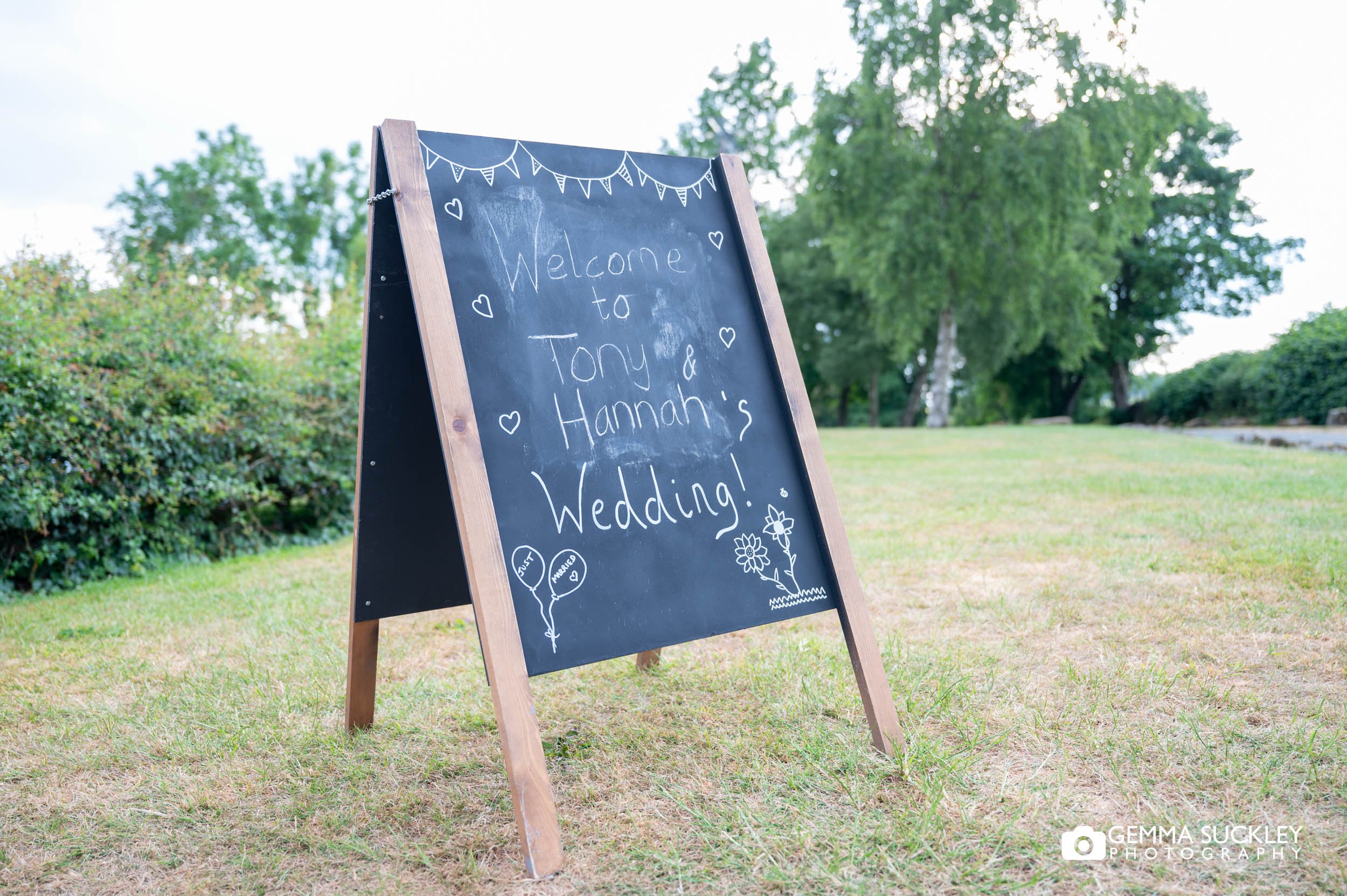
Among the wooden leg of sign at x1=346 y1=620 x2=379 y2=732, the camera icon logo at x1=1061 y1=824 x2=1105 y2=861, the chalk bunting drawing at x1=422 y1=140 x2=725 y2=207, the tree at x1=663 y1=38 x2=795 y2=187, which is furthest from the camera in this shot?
the tree at x1=663 y1=38 x2=795 y2=187

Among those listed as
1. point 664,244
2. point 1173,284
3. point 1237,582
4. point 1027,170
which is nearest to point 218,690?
point 664,244

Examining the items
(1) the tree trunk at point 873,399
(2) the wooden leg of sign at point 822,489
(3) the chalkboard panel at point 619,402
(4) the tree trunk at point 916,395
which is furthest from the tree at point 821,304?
(3) the chalkboard panel at point 619,402

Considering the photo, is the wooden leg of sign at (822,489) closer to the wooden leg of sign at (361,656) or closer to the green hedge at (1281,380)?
the wooden leg of sign at (361,656)

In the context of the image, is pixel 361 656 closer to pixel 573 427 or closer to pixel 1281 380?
pixel 573 427

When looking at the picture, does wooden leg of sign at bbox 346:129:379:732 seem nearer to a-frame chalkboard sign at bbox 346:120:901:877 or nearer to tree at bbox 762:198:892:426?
a-frame chalkboard sign at bbox 346:120:901:877

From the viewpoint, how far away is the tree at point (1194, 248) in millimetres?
27922

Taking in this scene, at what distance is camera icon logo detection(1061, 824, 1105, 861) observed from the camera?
1.70m

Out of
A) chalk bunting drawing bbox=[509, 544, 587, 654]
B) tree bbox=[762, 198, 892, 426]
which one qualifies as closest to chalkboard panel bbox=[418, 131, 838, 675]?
chalk bunting drawing bbox=[509, 544, 587, 654]

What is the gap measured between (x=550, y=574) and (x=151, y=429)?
471 centimetres

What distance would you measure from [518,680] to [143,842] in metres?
1.07

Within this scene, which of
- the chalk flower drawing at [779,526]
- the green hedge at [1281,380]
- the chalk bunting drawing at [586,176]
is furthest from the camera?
the green hedge at [1281,380]

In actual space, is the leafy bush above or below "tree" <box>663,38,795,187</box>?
below

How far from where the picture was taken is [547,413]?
2.10 meters

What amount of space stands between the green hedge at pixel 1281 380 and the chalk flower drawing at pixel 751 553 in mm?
20521
